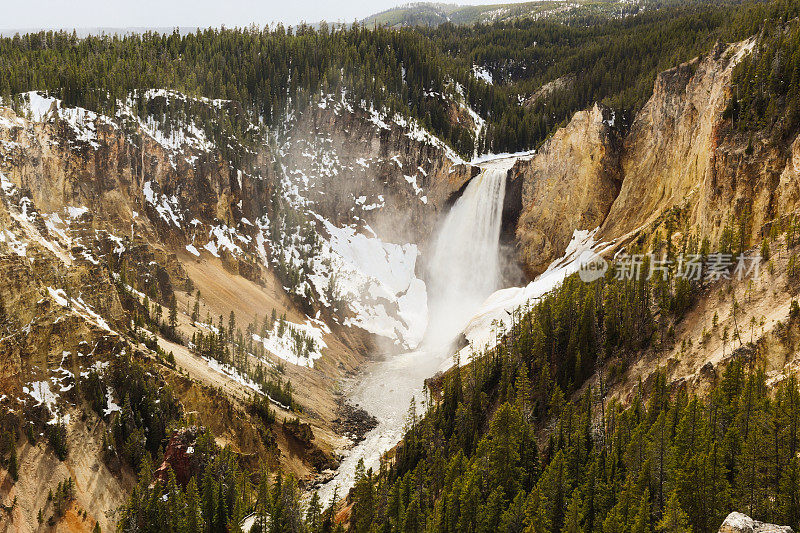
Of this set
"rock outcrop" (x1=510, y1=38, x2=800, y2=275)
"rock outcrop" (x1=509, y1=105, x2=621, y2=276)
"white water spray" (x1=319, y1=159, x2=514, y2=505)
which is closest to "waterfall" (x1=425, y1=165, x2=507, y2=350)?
"white water spray" (x1=319, y1=159, x2=514, y2=505)

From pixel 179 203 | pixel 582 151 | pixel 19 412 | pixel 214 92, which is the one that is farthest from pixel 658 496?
pixel 214 92

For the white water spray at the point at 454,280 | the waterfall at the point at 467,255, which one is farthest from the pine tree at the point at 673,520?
the waterfall at the point at 467,255

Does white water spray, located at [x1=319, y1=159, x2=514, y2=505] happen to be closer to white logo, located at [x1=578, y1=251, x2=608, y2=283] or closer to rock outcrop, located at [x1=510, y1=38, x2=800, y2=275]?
rock outcrop, located at [x1=510, y1=38, x2=800, y2=275]

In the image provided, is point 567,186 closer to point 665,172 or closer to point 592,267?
point 665,172

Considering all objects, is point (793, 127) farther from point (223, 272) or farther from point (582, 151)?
point (223, 272)

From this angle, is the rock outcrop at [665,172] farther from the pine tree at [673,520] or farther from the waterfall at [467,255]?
the pine tree at [673,520]

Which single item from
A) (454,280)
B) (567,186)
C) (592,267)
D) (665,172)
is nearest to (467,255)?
(454,280)
